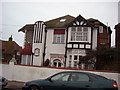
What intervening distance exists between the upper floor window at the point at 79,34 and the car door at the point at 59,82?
15.7m

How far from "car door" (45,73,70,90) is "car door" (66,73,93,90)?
0.20 metres

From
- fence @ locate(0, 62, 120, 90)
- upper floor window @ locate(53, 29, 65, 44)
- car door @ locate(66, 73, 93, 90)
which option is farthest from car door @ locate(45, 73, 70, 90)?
upper floor window @ locate(53, 29, 65, 44)

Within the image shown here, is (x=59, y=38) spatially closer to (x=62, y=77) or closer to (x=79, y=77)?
(x=62, y=77)

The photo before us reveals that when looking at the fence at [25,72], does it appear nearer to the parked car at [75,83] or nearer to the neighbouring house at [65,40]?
the parked car at [75,83]

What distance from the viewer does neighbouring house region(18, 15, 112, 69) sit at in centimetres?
2328

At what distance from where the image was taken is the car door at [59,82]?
7851 millimetres

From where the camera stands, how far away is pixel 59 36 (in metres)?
25.3

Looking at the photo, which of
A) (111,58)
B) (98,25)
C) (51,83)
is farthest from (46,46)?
(51,83)

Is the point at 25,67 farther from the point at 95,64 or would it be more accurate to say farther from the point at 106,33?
the point at 106,33

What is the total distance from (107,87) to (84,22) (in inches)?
681

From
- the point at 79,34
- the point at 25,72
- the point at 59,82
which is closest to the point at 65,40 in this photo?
the point at 79,34

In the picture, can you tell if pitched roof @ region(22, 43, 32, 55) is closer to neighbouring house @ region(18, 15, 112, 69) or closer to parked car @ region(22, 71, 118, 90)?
neighbouring house @ region(18, 15, 112, 69)

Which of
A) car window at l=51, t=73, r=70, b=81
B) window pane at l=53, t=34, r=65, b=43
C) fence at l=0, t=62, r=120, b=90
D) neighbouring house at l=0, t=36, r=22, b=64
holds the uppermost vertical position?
window pane at l=53, t=34, r=65, b=43

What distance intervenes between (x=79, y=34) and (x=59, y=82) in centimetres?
1628
